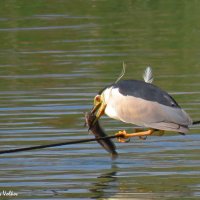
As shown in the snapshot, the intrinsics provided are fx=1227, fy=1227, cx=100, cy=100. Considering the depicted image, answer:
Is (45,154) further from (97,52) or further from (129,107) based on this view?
(97,52)

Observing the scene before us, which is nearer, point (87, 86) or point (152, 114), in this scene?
point (152, 114)

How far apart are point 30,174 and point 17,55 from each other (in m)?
8.02

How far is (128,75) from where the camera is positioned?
55.0 ft

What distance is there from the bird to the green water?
502 millimetres

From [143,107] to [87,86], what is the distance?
479 centimetres

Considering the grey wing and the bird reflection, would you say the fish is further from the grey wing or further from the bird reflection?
the grey wing

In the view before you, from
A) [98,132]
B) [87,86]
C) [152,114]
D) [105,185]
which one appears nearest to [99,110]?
[98,132]

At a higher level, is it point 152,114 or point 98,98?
point 98,98

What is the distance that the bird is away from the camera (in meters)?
10.8

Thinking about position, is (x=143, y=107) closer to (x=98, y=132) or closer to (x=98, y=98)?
(x=98, y=98)

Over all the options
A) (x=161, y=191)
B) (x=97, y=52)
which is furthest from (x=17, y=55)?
(x=161, y=191)

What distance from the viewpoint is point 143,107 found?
11.1 meters

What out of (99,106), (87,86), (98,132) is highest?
(87,86)

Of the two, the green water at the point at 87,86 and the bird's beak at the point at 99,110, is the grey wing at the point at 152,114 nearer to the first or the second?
the bird's beak at the point at 99,110
